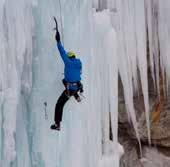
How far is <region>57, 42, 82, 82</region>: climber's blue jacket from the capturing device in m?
3.85

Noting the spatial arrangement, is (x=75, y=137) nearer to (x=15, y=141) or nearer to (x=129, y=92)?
(x=15, y=141)

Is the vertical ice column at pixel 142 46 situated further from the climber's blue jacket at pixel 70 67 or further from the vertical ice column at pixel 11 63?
the vertical ice column at pixel 11 63

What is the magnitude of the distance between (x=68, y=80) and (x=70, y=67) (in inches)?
4.1

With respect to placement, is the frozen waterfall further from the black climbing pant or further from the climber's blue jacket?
the climber's blue jacket

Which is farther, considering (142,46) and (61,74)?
(142,46)

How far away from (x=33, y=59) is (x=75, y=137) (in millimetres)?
720

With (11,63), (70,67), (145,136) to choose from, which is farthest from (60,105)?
(145,136)

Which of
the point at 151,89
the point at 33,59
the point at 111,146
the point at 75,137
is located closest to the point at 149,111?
the point at 151,89

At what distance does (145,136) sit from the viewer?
5.68 metres

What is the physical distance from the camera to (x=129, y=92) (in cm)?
526

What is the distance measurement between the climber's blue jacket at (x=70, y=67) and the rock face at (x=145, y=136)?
1.77m

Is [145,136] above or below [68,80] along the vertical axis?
below

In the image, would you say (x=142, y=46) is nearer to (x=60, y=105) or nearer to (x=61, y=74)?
(x=61, y=74)

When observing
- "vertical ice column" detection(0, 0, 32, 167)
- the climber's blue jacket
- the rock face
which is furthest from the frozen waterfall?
the rock face
